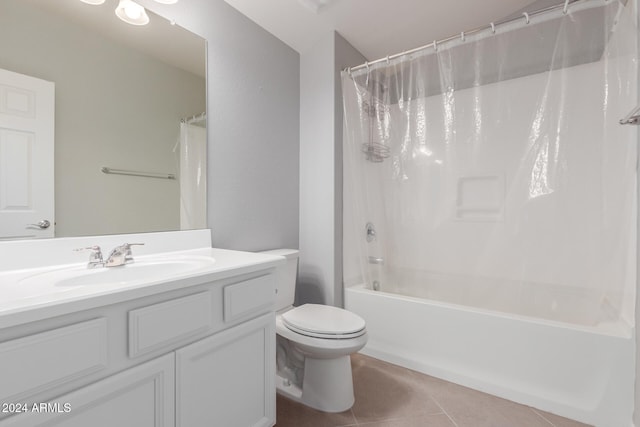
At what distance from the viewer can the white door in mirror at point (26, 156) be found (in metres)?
1.00

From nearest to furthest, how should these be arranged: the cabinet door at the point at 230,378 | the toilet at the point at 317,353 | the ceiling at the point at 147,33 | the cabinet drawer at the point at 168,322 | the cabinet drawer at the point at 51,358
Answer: the cabinet drawer at the point at 51,358 < the cabinet drawer at the point at 168,322 < the cabinet door at the point at 230,378 < the ceiling at the point at 147,33 < the toilet at the point at 317,353

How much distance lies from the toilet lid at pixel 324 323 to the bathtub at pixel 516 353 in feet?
1.63

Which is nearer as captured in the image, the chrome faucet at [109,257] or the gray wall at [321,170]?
the chrome faucet at [109,257]

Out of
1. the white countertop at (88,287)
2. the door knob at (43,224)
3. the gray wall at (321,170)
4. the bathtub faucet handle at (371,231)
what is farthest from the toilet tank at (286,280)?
the door knob at (43,224)

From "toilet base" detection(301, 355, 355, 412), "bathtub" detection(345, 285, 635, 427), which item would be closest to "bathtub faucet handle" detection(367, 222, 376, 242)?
"bathtub" detection(345, 285, 635, 427)

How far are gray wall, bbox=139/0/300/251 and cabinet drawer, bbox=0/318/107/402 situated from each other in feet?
3.05

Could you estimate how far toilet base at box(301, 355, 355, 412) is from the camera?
4.95 ft

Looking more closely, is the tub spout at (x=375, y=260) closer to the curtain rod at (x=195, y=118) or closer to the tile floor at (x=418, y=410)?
the tile floor at (x=418, y=410)

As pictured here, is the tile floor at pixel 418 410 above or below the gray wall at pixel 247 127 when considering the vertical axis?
below

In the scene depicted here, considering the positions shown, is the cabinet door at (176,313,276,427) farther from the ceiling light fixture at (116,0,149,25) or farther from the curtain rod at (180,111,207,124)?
the ceiling light fixture at (116,0,149,25)

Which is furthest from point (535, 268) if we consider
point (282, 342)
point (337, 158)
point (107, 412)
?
point (107, 412)

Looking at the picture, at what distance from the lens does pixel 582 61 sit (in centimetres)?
168

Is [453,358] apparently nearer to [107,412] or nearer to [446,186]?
[446,186]

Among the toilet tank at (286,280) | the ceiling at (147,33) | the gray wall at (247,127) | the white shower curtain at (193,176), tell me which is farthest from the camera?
the toilet tank at (286,280)
